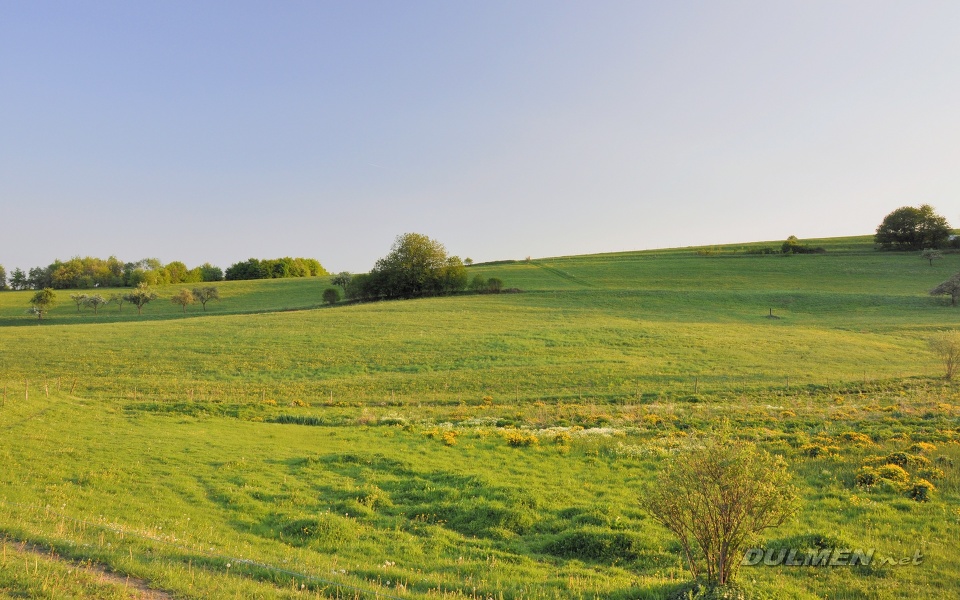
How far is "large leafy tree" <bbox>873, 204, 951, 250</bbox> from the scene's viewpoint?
10300 centimetres

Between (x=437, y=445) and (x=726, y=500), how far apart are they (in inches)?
560

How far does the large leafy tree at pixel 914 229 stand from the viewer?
103m

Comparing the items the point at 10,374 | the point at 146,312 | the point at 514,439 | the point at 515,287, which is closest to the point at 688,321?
the point at 515,287

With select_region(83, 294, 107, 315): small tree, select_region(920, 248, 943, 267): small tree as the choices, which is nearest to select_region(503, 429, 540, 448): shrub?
select_region(83, 294, 107, 315): small tree

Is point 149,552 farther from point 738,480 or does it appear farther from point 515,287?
point 515,287

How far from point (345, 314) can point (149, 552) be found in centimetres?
5585

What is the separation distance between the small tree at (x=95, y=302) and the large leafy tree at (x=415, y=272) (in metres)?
40.7

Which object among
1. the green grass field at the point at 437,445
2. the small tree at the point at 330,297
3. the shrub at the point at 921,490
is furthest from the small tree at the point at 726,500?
the small tree at the point at 330,297

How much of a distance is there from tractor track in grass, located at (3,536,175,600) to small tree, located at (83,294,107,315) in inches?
3448

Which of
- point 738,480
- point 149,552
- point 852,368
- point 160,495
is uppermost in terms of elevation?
point 738,480

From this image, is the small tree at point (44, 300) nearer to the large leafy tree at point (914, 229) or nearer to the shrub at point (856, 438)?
the shrub at point (856, 438)

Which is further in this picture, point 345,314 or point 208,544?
point 345,314

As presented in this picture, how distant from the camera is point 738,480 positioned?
7.75 metres

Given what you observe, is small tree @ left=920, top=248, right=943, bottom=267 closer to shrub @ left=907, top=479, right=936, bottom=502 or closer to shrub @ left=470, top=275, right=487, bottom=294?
shrub @ left=470, top=275, right=487, bottom=294
